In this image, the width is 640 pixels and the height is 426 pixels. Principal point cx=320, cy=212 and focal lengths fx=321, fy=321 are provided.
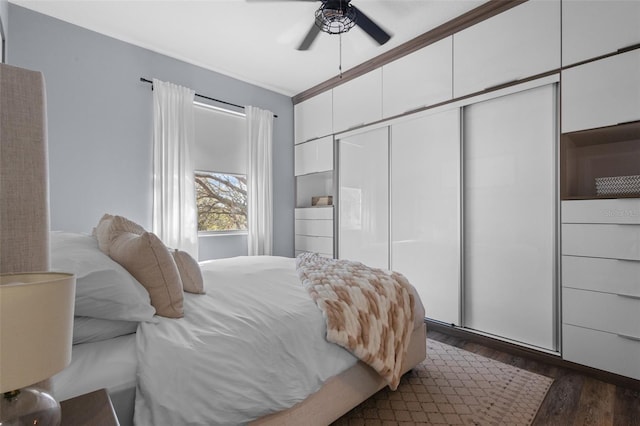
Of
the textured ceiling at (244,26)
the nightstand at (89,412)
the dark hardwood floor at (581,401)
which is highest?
the textured ceiling at (244,26)

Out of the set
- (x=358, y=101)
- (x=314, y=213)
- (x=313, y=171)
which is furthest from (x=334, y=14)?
(x=314, y=213)

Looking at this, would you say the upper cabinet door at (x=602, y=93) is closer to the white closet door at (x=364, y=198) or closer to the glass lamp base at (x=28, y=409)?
the white closet door at (x=364, y=198)

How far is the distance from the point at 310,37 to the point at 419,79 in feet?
4.18

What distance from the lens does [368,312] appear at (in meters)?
1.72

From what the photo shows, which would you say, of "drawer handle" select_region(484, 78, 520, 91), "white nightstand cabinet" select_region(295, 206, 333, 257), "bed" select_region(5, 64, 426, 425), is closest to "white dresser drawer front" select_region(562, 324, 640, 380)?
"bed" select_region(5, 64, 426, 425)

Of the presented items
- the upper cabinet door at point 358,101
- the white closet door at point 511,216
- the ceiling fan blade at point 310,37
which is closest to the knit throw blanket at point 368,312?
the white closet door at point 511,216

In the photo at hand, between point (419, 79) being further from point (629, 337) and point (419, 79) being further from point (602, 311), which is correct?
point (629, 337)

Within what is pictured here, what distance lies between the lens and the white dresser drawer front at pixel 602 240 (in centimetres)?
203

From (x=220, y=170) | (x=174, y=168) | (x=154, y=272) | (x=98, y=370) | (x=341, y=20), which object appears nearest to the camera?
(x=98, y=370)

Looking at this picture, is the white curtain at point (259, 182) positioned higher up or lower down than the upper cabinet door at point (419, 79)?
lower down

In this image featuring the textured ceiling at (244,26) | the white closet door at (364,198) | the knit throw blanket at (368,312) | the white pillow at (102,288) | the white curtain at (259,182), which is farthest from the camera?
the white curtain at (259,182)

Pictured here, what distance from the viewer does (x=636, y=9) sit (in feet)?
6.74

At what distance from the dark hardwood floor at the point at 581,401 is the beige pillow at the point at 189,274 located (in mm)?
1929

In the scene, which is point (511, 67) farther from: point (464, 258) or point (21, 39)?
point (21, 39)
